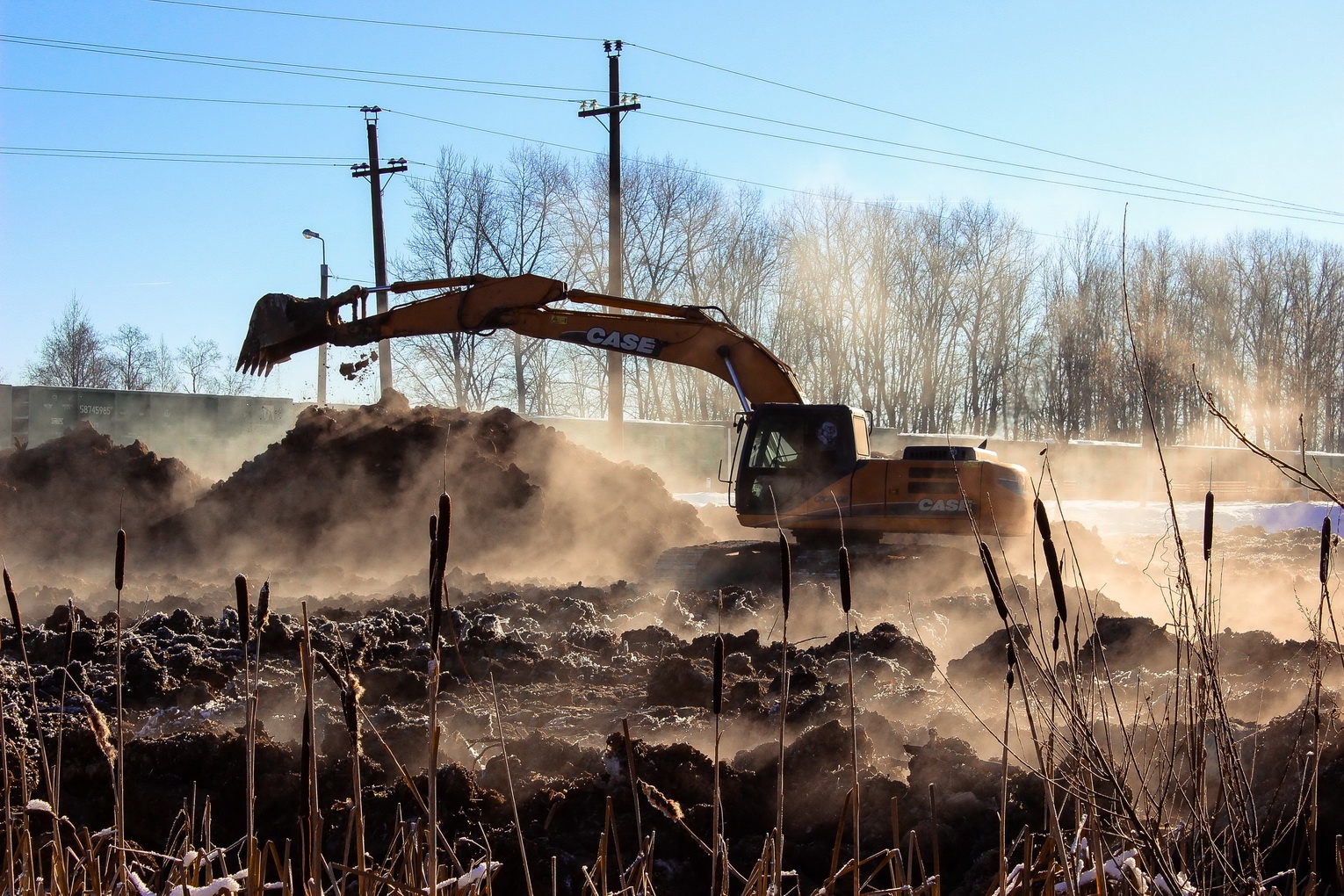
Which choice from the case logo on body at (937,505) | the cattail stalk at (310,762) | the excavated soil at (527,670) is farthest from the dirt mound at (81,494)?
the cattail stalk at (310,762)

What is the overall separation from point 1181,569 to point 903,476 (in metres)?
10.6

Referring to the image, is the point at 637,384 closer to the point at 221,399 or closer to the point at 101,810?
the point at 221,399

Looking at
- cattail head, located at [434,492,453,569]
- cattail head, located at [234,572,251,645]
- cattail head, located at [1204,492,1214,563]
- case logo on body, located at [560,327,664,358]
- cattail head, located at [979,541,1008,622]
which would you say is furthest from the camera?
case logo on body, located at [560,327,664,358]

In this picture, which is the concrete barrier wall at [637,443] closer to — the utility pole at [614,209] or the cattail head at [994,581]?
the utility pole at [614,209]

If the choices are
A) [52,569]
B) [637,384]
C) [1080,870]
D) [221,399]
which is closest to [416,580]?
[52,569]

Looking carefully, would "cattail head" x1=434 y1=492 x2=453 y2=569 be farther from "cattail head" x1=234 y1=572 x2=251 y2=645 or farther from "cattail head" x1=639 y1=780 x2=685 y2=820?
"cattail head" x1=639 y1=780 x2=685 y2=820

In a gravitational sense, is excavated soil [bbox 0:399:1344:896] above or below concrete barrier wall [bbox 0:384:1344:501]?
below

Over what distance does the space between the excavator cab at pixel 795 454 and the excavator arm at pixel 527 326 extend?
2.68 feet

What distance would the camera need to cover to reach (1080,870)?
8.06 feet

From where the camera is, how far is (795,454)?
12820 mm

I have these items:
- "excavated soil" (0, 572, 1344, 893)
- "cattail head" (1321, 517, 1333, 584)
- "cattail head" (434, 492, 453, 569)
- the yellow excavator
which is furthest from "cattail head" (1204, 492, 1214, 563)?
the yellow excavator

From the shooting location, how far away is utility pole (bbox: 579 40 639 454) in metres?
23.1

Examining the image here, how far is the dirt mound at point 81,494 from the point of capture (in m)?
15.3

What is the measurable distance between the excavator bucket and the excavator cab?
4.76 m
